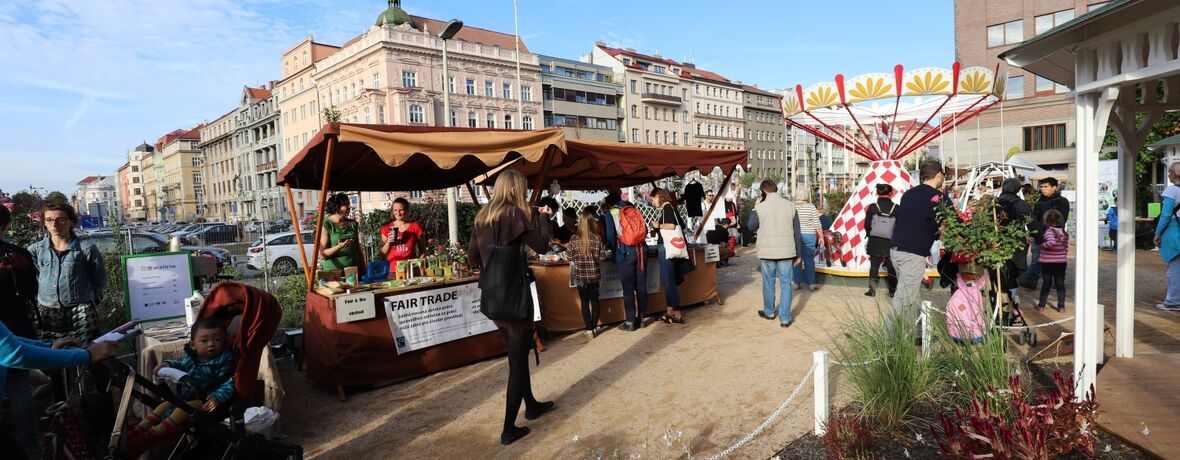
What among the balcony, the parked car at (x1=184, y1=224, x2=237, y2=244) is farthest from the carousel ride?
the balcony

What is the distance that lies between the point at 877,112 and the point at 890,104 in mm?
248

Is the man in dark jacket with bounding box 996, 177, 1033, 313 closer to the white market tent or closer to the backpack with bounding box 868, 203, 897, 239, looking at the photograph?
the white market tent

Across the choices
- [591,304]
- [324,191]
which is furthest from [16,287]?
[591,304]

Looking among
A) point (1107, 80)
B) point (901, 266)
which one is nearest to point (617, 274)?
point (901, 266)

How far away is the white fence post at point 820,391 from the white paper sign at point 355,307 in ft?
12.1

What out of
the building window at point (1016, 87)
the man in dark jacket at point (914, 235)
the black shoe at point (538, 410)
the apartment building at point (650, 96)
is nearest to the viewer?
the black shoe at point (538, 410)

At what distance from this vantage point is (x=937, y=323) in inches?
154

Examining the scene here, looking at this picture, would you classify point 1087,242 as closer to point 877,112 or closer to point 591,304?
point 591,304

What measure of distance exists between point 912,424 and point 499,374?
3456 mm

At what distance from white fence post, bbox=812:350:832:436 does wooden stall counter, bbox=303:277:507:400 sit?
346 cm

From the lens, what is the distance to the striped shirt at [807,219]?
9797 mm

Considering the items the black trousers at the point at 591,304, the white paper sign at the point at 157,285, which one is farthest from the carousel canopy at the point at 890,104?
the white paper sign at the point at 157,285

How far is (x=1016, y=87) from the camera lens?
119 feet

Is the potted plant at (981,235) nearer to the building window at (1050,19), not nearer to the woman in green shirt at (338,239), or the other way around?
the woman in green shirt at (338,239)
